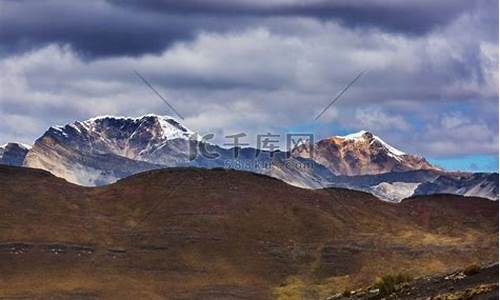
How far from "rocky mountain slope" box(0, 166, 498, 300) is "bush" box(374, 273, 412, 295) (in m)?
105

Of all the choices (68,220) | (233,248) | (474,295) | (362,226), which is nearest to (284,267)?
(233,248)

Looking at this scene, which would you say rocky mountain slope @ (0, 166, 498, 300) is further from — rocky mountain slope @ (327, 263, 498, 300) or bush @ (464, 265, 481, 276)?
bush @ (464, 265, 481, 276)

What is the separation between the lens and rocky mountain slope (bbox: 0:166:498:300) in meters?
161

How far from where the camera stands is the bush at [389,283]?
4408 cm

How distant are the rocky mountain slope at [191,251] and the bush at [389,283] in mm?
104716

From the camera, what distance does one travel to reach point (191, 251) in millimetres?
182250

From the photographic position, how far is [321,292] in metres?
157

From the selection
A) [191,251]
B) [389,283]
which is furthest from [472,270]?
[191,251]

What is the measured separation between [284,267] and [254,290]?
14289 mm

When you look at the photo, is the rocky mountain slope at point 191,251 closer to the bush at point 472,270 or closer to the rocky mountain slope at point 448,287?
the rocky mountain slope at point 448,287

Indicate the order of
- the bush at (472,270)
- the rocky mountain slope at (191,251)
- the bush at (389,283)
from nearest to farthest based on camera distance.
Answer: the bush at (472,270) < the bush at (389,283) < the rocky mountain slope at (191,251)

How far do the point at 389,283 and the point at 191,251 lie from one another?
138m

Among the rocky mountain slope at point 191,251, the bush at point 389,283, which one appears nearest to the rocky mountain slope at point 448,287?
the bush at point 389,283

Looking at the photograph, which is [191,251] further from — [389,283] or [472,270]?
[472,270]
